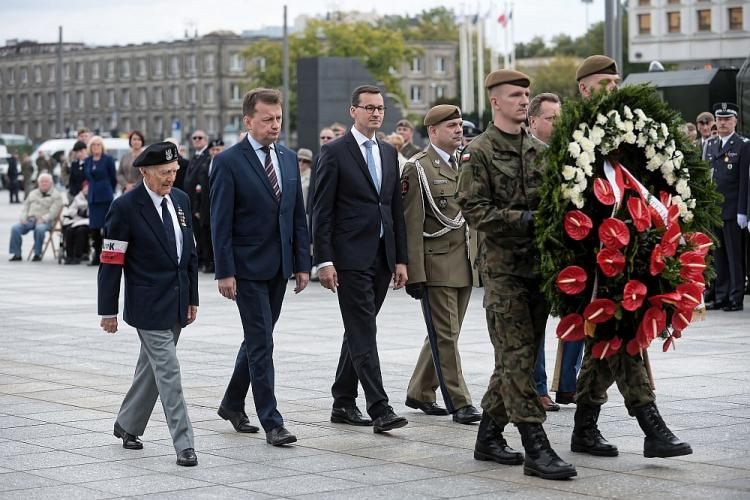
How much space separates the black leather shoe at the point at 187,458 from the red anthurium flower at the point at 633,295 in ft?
8.17

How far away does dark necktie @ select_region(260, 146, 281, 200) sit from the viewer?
918 cm

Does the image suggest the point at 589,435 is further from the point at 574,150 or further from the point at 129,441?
the point at 129,441

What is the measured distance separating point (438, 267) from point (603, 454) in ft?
6.61

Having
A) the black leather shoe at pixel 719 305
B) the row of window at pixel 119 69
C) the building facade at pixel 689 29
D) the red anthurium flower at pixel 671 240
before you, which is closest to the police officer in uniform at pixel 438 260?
the red anthurium flower at pixel 671 240

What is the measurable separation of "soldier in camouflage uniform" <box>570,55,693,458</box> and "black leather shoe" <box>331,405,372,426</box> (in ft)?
5.21

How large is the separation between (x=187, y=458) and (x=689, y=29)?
69391mm

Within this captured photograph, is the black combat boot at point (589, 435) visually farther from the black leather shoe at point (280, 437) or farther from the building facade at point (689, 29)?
the building facade at point (689, 29)

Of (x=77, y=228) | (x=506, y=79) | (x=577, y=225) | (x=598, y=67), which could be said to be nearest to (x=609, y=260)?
(x=577, y=225)

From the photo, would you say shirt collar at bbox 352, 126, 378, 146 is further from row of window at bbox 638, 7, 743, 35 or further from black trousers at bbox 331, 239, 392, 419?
row of window at bbox 638, 7, 743, 35

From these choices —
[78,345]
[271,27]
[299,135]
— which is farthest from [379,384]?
[271,27]

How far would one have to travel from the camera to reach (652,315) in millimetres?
7809

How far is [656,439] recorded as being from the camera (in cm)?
802

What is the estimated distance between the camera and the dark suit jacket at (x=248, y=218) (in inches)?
355

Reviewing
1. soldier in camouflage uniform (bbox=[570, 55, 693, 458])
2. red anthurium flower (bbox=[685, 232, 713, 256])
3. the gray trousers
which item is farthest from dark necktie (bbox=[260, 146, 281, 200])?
red anthurium flower (bbox=[685, 232, 713, 256])
